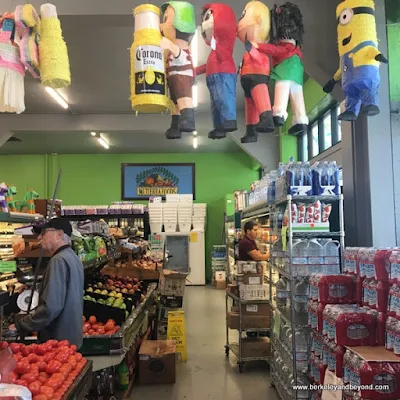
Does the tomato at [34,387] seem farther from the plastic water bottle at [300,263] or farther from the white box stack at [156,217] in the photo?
the white box stack at [156,217]

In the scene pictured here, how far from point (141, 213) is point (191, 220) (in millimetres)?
2211

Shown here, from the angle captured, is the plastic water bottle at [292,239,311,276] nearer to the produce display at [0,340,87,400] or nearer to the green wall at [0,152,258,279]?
the produce display at [0,340,87,400]

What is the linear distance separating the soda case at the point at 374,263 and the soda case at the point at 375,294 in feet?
0.12

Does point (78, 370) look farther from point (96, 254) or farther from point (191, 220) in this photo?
point (191, 220)

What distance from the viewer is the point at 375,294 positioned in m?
2.56

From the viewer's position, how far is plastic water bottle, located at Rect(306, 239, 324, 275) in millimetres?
3844

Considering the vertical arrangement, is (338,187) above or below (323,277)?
above

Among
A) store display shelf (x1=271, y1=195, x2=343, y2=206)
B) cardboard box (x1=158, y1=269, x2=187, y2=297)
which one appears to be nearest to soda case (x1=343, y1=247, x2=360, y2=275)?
store display shelf (x1=271, y1=195, x2=343, y2=206)

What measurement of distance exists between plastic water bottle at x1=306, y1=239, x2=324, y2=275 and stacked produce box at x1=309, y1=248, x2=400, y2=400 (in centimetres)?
60

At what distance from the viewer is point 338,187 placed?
3914mm

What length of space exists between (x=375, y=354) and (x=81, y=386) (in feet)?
5.33

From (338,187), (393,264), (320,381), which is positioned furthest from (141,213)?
(393,264)

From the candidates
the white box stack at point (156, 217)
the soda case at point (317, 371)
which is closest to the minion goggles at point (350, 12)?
the soda case at point (317, 371)

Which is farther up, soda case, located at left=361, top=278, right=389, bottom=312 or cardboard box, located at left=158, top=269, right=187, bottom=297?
soda case, located at left=361, top=278, right=389, bottom=312
